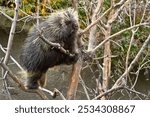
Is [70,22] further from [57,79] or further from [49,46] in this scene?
[57,79]

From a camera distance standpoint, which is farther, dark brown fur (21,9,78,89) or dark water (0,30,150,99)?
dark water (0,30,150,99)

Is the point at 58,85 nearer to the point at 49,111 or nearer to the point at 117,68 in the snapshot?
the point at 117,68

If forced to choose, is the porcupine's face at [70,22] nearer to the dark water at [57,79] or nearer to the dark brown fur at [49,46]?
the dark brown fur at [49,46]

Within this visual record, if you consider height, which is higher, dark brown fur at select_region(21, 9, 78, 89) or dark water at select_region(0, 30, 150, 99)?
dark brown fur at select_region(21, 9, 78, 89)

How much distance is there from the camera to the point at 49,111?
1312 mm

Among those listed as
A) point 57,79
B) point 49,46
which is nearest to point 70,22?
point 49,46

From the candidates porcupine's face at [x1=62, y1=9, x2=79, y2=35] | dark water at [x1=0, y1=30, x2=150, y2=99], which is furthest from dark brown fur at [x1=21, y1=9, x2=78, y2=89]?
dark water at [x1=0, y1=30, x2=150, y2=99]

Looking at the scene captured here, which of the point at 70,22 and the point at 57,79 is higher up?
the point at 70,22

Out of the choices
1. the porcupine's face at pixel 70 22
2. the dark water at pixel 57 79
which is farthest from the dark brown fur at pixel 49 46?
the dark water at pixel 57 79

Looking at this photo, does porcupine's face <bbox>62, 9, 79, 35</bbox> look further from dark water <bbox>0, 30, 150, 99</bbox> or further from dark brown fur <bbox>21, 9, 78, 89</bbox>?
dark water <bbox>0, 30, 150, 99</bbox>

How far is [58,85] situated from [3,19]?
2.12 feet

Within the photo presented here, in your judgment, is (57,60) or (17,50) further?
(17,50)

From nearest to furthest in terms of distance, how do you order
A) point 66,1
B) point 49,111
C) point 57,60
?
1. point 49,111
2. point 57,60
3. point 66,1

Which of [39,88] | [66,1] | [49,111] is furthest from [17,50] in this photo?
[49,111]
